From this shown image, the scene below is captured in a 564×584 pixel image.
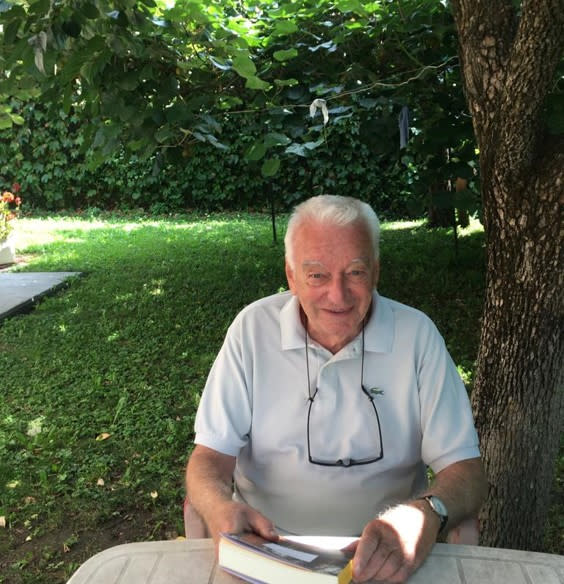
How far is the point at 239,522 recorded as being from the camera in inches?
53.0

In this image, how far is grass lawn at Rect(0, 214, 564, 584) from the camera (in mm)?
2740

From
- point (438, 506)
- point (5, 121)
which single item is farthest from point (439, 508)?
point (5, 121)

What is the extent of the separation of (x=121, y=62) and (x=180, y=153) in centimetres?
51

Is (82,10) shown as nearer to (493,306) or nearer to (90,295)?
(493,306)

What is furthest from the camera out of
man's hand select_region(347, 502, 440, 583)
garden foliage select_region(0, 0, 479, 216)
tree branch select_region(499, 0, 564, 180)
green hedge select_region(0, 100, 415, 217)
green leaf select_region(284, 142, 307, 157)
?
green hedge select_region(0, 100, 415, 217)

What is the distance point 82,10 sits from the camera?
210 cm

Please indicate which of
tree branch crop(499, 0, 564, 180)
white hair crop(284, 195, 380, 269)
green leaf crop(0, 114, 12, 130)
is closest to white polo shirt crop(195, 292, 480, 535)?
white hair crop(284, 195, 380, 269)

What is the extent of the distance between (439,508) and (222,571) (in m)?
0.51

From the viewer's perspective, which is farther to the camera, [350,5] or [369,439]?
[350,5]

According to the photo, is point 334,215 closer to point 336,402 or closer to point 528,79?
point 336,402

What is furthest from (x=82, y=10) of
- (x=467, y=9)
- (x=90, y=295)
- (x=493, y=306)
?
(x=90, y=295)

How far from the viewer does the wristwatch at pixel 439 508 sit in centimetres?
139

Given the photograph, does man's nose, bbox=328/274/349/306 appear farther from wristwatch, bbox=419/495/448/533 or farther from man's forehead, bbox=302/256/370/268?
wristwatch, bbox=419/495/448/533

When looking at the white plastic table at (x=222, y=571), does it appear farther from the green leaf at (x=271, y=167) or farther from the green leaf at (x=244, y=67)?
the green leaf at (x=244, y=67)
